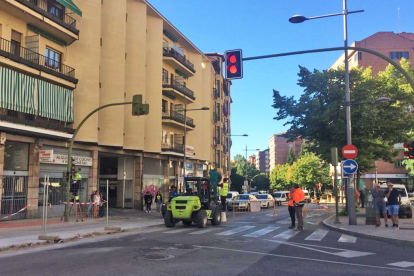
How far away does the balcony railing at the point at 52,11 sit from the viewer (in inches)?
801

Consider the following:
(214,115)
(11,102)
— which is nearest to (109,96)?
(11,102)

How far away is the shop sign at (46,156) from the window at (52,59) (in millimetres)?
5213

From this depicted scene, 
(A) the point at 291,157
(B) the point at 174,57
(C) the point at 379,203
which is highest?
(B) the point at 174,57

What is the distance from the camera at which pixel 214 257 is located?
8445 mm

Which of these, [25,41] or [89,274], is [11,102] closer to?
[25,41]

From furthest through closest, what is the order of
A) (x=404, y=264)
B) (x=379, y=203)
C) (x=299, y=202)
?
(x=379, y=203), (x=299, y=202), (x=404, y=264)

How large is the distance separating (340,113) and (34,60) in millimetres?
18322

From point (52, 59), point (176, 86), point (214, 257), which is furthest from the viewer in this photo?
point (176, 86)

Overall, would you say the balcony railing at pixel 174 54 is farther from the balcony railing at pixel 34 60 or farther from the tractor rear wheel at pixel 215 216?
the tractor rear wheel at pixel 215 216

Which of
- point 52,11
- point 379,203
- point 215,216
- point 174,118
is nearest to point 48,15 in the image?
point 52,11

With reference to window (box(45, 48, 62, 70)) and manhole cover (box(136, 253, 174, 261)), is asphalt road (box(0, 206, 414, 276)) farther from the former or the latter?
window (box(45, 48, 62, 70))

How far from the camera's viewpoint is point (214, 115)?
177 feet

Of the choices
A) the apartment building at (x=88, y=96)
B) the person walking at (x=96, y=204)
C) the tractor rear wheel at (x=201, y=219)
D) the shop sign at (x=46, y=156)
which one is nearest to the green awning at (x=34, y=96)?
the apartment building at (x=88, y=96)

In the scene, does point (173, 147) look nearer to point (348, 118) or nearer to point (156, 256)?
point (348, 118)
